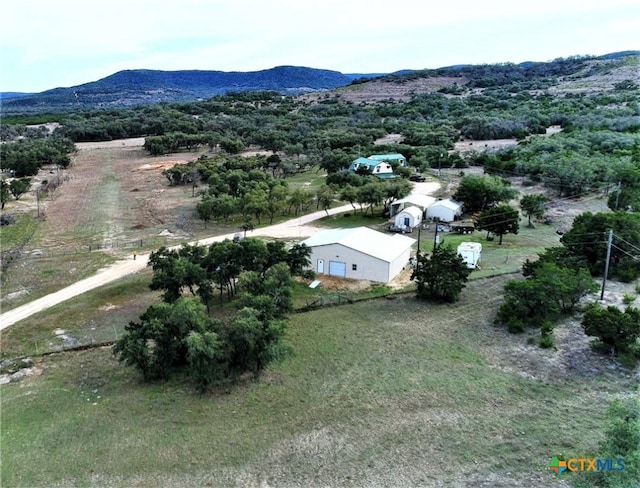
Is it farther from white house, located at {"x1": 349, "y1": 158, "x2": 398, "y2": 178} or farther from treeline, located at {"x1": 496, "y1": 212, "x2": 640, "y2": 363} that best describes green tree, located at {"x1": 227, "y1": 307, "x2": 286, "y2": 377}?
white house, located at {"x1": 349, "y1": 158, "x2": 398, "y2": 178}

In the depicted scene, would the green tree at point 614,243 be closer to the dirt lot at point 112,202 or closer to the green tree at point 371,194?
the green tree at point 371,194

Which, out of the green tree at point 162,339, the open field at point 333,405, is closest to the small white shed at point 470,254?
the open field at point 333,405

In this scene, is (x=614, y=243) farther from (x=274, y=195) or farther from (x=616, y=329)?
(x=274, y=195)

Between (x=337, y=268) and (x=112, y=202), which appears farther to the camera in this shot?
(x=112, y=202)

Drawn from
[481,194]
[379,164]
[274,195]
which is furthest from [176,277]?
[379,164]

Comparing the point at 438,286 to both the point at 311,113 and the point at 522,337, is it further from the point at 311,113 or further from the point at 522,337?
the point at 311,113

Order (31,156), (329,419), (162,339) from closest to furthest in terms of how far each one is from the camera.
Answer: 1. (329,419)
2. (162,339)
3. (31,156)
